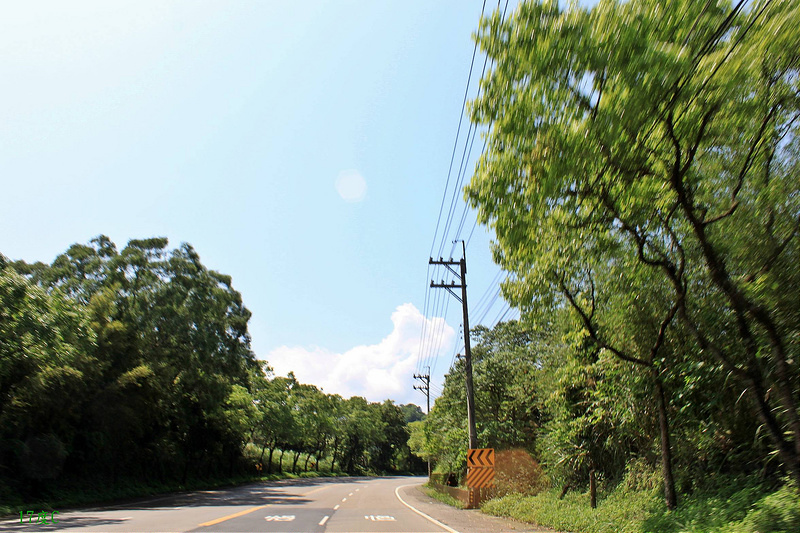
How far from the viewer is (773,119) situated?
6773 mm

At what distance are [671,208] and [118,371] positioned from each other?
2756 cm

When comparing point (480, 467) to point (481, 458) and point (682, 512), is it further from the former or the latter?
point (682, 512)

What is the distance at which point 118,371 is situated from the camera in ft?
86.7

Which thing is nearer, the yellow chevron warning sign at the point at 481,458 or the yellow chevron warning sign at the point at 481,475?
the yellow chevron warning sign at the point at 481,458

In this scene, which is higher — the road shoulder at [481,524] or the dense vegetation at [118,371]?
the dense vegetation at [118,371]

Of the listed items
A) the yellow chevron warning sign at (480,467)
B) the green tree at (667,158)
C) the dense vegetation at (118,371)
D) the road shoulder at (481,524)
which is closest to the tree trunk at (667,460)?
the green tree at (667,158)

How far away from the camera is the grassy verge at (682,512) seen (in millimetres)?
6418

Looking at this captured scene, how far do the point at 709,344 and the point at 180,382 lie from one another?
32.4 metres

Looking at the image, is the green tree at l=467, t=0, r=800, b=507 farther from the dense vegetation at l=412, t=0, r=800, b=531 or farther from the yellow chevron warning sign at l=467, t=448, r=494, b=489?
the yellow chevron warning sign at l=467, t=448, r=494, b=489

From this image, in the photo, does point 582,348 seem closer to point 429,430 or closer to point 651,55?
point 651,55

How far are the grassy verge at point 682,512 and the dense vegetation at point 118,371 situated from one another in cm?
1727

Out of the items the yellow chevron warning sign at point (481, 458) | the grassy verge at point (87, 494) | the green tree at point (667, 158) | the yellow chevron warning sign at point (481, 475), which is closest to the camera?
the green tree at point (667, 158)

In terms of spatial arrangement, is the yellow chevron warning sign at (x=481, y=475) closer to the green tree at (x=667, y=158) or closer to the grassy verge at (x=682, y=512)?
the grassy verge at (x=682, y=512)

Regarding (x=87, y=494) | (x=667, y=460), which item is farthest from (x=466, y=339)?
(x=87, y=494)
